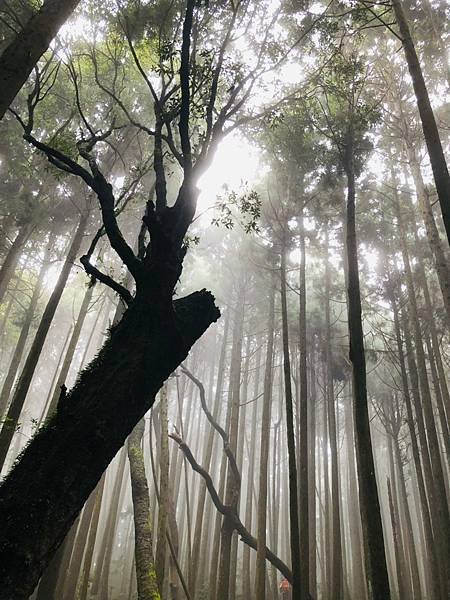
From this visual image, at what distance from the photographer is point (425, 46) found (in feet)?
32.7

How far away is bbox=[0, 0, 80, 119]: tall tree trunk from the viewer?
373cm

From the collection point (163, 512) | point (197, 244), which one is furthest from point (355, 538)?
point (197, 244)

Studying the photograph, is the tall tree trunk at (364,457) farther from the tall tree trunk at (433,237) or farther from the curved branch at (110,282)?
the curved branch at (110,282)

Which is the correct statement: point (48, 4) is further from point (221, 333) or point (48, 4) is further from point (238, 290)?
point (221, 333)

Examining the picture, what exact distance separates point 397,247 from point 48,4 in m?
11.7

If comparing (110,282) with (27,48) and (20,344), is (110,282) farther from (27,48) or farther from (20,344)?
(20,344)

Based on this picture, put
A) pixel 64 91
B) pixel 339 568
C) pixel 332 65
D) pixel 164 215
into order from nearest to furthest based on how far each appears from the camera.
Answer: pixel 164 215 → pixel 332 65 → pixel 339 568 → pixel 64 91

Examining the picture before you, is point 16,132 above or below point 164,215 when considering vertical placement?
above

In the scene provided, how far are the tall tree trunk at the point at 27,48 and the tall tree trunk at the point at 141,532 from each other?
5764 mm

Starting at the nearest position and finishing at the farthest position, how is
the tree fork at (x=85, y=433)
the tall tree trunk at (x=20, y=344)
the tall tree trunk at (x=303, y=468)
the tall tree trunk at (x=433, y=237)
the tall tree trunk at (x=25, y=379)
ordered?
the tree fork at (x=85, y=433)
the tall tree trunk at (x=25, y=379)
the tall tree trunk at (x=303, y=468)
the tall tree trunk at (x=433, y=237)
the tall tree trunk at (x=20, y=344)

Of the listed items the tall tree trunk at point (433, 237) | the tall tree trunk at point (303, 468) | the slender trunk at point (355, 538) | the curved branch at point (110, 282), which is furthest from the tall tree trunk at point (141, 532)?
the slender trunk at point (355, 538)

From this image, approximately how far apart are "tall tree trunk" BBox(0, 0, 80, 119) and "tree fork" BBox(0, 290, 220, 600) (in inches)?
94.4

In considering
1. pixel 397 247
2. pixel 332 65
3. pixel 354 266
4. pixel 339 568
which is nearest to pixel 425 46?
pixel 332 65

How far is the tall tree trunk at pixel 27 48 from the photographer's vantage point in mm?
3730
